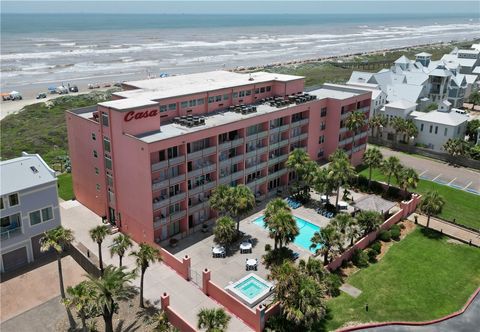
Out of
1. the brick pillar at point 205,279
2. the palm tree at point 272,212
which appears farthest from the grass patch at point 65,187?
the palm tree at point 272,212

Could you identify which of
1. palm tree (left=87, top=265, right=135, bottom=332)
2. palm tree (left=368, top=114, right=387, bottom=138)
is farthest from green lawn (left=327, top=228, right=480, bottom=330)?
palm tree (left=368, top=114, right=387, bottom=138)

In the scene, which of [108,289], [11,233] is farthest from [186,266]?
[11,233]

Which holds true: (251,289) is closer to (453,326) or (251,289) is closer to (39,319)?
(453,326)

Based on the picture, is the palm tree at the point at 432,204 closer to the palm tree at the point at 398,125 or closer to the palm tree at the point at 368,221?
the palm tree at the point at 368,221

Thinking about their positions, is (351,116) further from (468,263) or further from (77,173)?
(77,173)

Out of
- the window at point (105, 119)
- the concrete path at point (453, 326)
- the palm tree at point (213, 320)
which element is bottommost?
the concrete path at point (453, 326)

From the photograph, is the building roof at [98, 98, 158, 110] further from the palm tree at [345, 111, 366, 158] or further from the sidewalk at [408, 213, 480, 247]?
the sidewalk at [408, 213, 480, 247]
